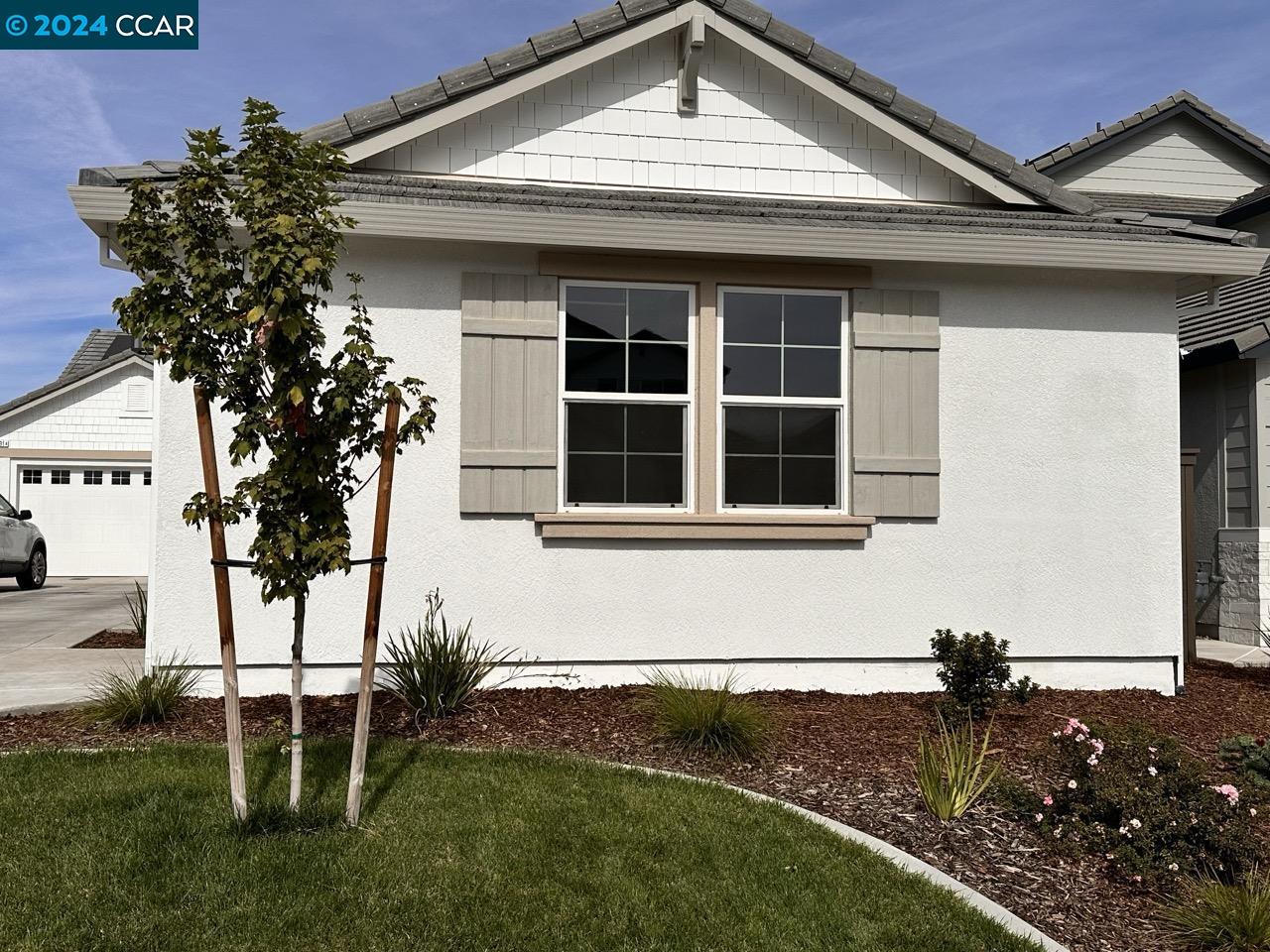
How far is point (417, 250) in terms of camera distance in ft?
20.9

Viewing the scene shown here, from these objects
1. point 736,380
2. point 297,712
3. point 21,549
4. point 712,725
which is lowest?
point 712,725

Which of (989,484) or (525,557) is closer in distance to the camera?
(525,557)

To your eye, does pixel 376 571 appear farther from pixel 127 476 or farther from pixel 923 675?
pixel 127 476

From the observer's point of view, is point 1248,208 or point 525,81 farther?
point 1248,208

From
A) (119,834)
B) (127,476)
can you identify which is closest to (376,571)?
(119,834)

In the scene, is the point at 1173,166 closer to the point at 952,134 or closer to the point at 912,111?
the point at 952,134

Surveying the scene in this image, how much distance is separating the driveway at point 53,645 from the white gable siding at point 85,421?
17.5 ft

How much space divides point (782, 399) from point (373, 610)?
3706 mm

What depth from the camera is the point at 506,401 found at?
639 cm

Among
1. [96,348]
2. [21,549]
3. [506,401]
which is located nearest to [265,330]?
[506,401]

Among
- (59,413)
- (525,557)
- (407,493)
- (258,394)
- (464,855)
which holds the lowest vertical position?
(464,855)

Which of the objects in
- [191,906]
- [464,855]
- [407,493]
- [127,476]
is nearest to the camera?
[191,906]

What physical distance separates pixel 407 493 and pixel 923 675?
385 cm

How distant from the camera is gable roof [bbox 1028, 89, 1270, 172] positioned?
11789 mm
